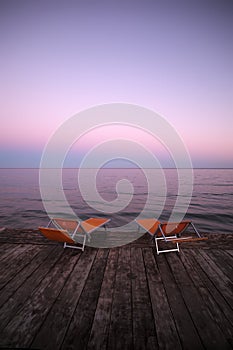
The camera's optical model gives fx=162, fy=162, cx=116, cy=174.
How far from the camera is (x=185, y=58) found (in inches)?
479

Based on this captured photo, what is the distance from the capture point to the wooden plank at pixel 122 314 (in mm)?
1632

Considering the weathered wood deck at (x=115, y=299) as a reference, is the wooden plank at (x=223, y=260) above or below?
below

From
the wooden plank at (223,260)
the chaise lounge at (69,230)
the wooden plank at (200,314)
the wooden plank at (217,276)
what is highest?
the chaise lounge at (69,230)

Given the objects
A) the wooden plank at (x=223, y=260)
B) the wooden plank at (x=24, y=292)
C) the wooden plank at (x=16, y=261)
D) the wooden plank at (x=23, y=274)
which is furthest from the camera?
the wooden plank at (x=223, y=260)

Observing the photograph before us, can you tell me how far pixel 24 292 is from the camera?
2438 mm

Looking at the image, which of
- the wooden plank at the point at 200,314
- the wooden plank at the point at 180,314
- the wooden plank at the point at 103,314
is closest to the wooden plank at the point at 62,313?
the wooden plank at the point at 103,314

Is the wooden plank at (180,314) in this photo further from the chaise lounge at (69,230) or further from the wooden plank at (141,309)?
the chaise lounge at (69,230)

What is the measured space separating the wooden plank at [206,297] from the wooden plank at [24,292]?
8.08ft

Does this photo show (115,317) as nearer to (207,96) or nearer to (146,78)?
(146,78)

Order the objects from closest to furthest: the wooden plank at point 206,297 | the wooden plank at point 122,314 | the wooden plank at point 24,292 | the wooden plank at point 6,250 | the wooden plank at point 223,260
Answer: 1. the wooden plank at point 122,314
2. the wooden plank at point 206,297
3. the wooden plank at point 24,292
4. the wooden plank at point 223,260
5. the wooden plank at point 6,250

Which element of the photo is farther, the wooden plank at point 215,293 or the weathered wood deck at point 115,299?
the wooden plank at point 215,293

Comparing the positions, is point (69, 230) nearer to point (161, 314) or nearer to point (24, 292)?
point (24, 292)

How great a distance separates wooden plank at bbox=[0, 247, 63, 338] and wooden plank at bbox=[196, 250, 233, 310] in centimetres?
285

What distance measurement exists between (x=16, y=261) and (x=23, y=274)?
61cm
